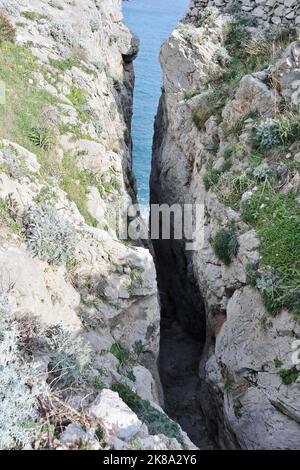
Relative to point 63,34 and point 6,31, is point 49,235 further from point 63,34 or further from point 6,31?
point 63,34

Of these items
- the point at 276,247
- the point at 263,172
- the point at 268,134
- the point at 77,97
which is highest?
the point at 77,97

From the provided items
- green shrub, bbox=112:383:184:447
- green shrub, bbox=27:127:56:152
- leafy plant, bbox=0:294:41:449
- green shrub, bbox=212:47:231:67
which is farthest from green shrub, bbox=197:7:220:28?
leafy plant, bbox=0:294:41:449

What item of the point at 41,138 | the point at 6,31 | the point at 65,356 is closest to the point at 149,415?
the point at 65,356

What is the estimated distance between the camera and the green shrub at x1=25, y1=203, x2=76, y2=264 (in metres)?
8.73

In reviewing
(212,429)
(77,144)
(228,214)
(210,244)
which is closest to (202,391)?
(212,429)

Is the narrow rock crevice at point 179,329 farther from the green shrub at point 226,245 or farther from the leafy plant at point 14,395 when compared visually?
the leafy plant at point 14,395

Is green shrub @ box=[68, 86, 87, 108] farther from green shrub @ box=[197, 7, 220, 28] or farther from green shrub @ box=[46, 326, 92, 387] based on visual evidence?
green shrub @ box=[46, 326, 92, 387]

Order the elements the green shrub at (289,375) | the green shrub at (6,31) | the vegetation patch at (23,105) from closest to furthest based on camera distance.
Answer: the green shrub at (289,375)
the vegetation patch at (23,105)
the green shrub at (6,31)

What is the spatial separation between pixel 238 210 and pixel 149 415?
20.1 feet

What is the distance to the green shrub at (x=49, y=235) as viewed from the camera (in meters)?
8.73

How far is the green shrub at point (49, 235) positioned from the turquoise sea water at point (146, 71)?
57.9ft

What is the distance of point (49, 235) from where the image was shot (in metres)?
8.94

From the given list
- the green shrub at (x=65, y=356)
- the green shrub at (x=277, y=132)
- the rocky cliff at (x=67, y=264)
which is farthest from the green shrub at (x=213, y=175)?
the green shrub at (x=65, y=356)

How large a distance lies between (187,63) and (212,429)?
12.7 meters
